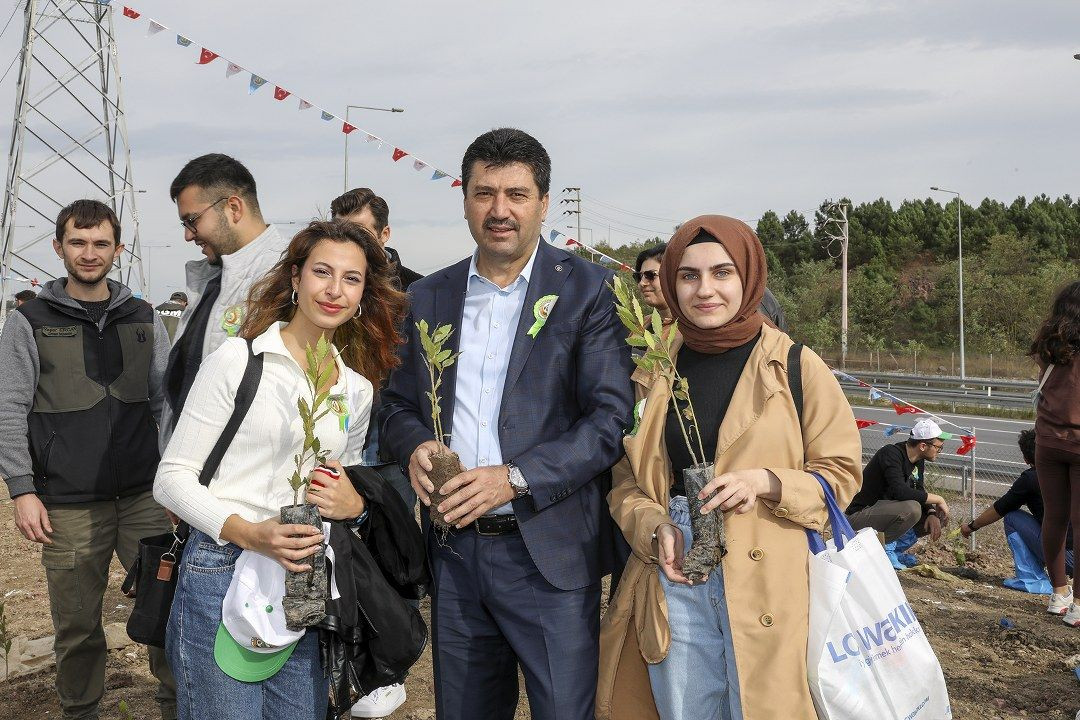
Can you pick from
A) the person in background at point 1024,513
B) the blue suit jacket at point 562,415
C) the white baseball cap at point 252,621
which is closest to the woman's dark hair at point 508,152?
the blue suit jacket at point 562,415

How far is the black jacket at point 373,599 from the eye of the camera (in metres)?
2.53

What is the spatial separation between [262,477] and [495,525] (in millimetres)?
714

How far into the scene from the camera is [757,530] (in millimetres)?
2498

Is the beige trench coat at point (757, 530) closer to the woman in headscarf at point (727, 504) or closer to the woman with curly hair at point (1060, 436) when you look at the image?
the woman in headscarf at point (727, 504)

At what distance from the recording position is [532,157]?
2.86 meters

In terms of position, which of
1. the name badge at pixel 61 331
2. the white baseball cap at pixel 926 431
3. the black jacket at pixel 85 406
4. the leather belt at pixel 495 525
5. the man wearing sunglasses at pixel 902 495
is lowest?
the man wearing sunglasses at pixel 902 495

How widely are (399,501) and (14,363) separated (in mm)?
2312

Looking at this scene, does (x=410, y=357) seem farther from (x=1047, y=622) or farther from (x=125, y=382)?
(x=1047, y=622)

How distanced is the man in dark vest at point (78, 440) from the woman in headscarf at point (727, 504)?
252 centimetres

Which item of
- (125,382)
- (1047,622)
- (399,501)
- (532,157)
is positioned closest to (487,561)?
(399,501)

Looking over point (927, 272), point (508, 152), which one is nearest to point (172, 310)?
point (508, 152)

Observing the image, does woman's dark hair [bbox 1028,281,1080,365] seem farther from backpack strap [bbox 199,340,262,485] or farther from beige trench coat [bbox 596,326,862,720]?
backpack strap [bbox 199,340,262,485]

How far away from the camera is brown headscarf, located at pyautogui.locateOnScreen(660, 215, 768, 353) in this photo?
2.59 m

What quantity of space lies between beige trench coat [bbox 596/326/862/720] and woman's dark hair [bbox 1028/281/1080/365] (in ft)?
13.4
